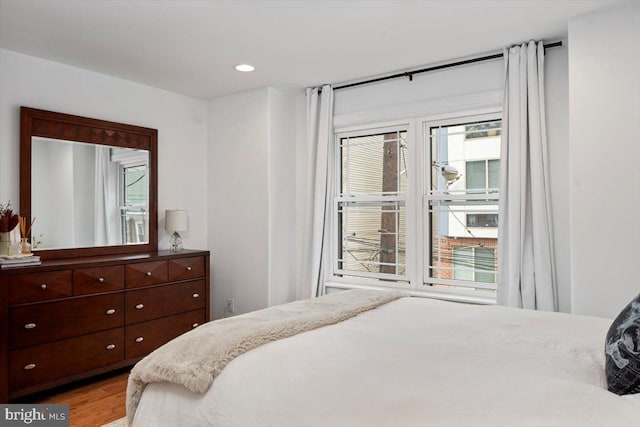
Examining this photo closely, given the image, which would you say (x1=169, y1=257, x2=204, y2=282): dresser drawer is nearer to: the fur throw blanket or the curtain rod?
the fur throw blanket

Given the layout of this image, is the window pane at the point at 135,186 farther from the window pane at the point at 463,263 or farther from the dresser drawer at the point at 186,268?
the window pane at the point at 463,263

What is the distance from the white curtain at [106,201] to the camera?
373cm

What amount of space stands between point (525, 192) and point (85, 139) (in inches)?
139

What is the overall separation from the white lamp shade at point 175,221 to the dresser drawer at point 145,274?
1.62ft

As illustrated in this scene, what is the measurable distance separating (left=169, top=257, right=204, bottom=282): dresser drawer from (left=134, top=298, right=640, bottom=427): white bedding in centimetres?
233

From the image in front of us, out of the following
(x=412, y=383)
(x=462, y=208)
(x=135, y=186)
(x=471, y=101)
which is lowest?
(x=412, y=383)

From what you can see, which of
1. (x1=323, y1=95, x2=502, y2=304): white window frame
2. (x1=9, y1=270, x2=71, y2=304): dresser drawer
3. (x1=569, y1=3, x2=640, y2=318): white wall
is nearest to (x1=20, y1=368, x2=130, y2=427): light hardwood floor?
(x1=9, y1=270, x2=71, y2=304): dresser drawer

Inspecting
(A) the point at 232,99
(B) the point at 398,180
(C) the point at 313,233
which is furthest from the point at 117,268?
(B) the point at 398,180

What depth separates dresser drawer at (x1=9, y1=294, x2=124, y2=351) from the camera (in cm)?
284

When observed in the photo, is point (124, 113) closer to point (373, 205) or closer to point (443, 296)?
point (373, 205)

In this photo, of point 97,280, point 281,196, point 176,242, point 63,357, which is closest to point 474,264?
point 281,196

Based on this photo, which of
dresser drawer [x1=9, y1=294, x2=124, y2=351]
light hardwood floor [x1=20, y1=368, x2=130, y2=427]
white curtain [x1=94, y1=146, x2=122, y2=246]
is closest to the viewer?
light hardwood floor [x1=20, y1=368, x2=130, y2=427]

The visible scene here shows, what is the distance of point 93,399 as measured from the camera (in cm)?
301

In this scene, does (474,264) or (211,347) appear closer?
(211,347)
